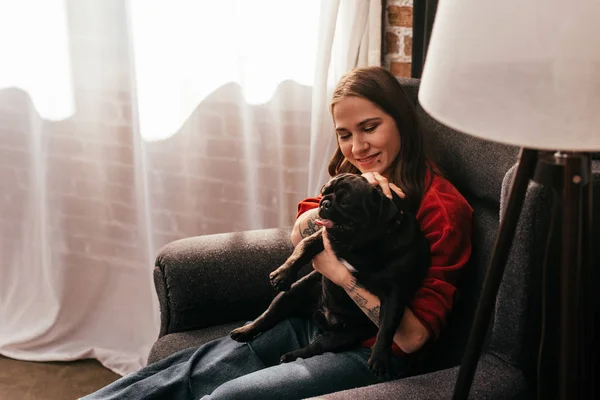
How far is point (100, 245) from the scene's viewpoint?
2.61 m

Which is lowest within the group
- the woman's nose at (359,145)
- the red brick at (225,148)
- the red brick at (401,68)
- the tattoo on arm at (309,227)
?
the tattoo on arm at (309,227)

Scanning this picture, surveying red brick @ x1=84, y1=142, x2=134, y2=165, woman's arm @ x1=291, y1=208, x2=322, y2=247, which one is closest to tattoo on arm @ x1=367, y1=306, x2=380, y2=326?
woman's arm @ x1=291, y1=208, x2=322, y2=247

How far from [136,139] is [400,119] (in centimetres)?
106

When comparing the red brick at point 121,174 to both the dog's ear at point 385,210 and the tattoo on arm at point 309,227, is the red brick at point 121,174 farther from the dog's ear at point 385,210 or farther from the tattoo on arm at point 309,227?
A: the dog's ear at point 385,210

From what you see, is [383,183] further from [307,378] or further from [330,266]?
[307,378]

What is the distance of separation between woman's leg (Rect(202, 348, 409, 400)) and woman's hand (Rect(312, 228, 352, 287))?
6.4 inches

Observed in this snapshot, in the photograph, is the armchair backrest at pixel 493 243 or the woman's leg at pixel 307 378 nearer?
the armchair backrest at pixel 493 243

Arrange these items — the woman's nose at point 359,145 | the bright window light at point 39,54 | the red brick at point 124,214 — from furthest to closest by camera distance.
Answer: the red brick at point 124,214 → the bright window light at point 39,54 → the woman's nose at point 359,145

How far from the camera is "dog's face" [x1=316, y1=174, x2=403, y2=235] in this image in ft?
4.55

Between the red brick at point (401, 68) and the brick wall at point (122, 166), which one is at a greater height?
the red brick at point (401, 68)

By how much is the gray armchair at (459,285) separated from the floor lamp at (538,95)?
0.62 feet

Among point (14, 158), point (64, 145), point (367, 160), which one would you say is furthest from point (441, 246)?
point (14, 158)

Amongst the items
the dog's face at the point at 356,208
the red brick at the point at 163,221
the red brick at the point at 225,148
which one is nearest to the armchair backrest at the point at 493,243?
the dog's face at the point at 356,208

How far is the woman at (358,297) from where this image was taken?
1.43 meters
